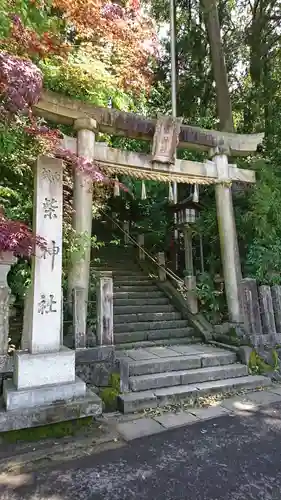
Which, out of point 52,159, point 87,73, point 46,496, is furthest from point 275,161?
point 46,496

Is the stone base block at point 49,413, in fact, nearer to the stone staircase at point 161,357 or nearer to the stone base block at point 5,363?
the stone base block at point 5,363

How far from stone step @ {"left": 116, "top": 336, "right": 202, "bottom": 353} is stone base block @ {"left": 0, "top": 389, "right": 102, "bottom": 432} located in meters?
2.13

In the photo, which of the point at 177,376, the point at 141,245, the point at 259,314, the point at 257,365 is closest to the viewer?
the point at 177,376

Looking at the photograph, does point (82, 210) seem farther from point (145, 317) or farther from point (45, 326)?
point (145, 317)

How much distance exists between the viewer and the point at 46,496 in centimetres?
247

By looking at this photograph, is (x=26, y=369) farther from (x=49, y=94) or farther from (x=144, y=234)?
(x=144, y=234)

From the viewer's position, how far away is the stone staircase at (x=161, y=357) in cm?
439

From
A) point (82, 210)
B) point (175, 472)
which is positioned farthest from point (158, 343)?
point (175, 472)

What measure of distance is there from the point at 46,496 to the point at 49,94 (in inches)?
185

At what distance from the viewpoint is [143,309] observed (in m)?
6.88

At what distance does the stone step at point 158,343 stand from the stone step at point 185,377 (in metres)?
1.06

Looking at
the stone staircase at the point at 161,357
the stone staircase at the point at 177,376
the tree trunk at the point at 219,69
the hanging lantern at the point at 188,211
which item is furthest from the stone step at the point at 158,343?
the tree trunk at the point at 219,69

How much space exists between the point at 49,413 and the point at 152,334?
3.16 m

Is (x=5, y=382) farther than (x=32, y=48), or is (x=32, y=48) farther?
(x=32, y=48)
